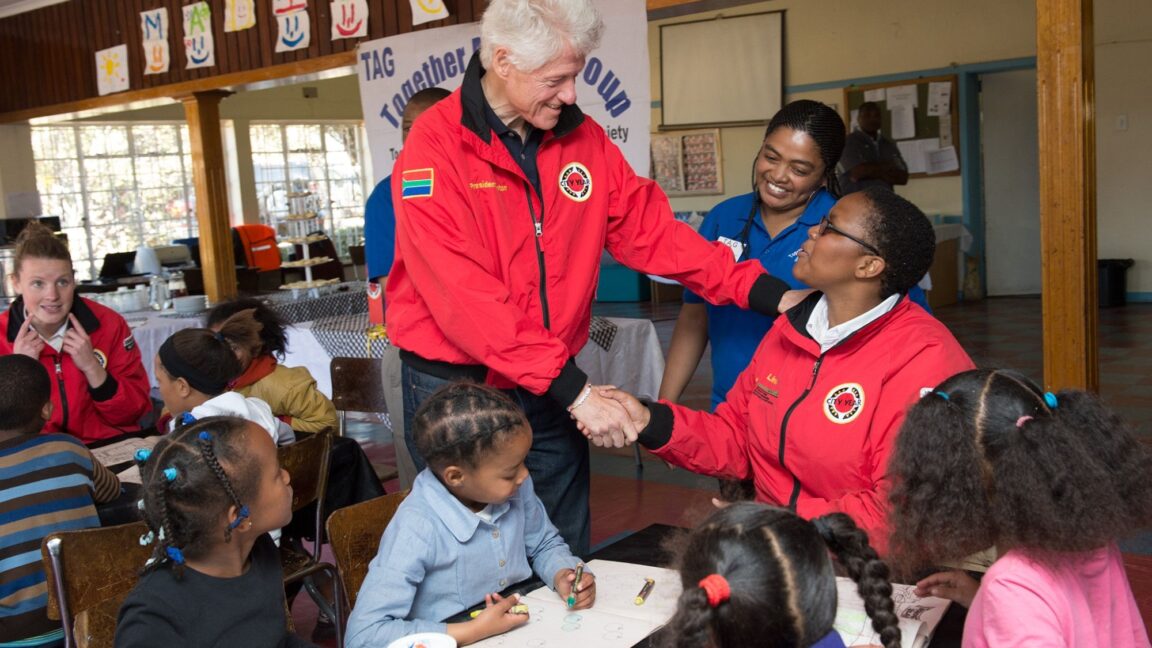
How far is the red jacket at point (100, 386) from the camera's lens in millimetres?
3479

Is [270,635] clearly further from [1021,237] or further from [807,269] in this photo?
[1021,237]

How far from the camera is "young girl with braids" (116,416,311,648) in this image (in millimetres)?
1771

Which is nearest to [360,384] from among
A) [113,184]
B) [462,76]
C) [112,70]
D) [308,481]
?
[308,481]

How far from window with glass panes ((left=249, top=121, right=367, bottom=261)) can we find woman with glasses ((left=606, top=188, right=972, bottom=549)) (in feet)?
46.0

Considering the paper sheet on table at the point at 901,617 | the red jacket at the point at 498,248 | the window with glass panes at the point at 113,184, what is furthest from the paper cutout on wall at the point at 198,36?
the window with glass panes at the point at 113,184

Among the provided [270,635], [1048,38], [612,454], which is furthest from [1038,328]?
[270,635]

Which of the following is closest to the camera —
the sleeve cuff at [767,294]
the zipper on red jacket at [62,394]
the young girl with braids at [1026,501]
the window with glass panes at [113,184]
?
the young girl with braids at [1026,501]

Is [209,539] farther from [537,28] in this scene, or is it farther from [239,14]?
[239,14]

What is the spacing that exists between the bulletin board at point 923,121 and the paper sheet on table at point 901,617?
9.67 m

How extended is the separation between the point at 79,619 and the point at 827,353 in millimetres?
1539

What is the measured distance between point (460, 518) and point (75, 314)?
7.10 ft

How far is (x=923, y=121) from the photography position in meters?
10.7

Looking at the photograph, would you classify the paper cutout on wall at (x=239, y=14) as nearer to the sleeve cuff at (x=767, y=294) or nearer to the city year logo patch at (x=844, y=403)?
the sleeve cuff at (x=767, y=294)

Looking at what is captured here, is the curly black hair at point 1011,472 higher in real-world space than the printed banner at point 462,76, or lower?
lower
